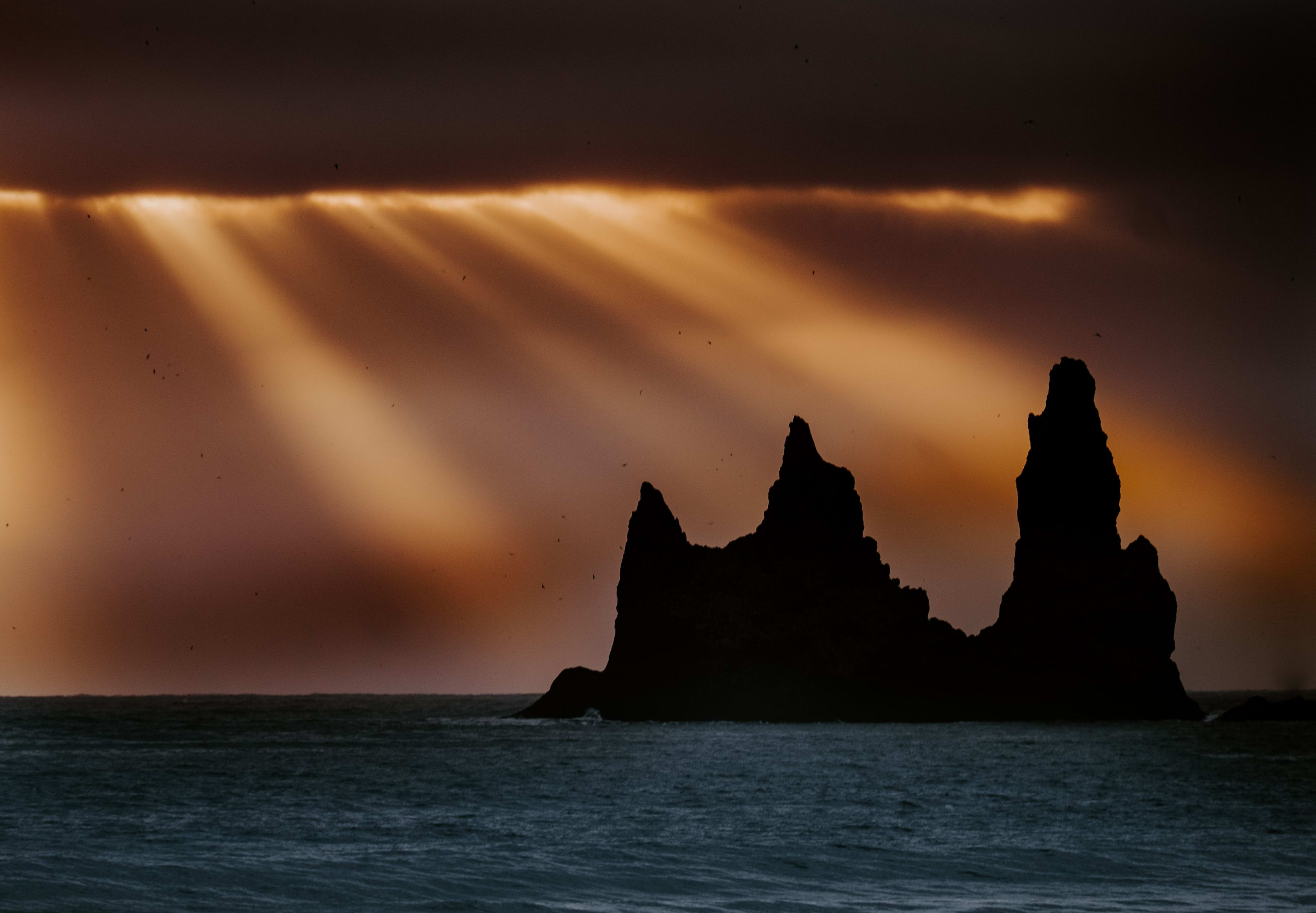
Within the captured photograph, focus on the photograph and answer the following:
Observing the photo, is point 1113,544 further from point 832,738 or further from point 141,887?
point 141,887

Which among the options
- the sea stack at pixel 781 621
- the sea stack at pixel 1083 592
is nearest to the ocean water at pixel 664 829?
the sea stack at pixel 1083 592

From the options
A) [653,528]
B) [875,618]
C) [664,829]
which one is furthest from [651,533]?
[664,829]

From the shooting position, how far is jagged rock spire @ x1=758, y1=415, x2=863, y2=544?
16962 cm

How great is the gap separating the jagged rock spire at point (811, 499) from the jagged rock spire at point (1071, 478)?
17389 millimetres

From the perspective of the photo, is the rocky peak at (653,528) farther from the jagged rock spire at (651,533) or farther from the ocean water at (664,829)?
the ocean water at (664,829)

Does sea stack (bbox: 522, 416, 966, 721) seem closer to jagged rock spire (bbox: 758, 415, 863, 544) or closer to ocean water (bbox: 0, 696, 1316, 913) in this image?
jagged rock spire (bbox: 758, 415, 863, 544)

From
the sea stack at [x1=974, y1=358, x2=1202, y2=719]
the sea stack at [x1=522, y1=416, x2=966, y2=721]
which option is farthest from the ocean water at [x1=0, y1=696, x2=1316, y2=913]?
the sea stack at [x1=522, y1=416, x2=966, y2=721]

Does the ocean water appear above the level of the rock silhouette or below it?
below

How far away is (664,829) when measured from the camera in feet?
177

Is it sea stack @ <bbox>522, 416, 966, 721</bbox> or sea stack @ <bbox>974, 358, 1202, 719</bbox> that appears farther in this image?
sea stack @ <bbox>522, 416, 966, 721</bbox>

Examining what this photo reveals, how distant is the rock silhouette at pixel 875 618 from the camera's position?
6368 inches

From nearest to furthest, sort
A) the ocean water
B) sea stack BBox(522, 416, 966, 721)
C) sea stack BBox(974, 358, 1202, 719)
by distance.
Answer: the ocean water, sea stack BBox(974, 358, 1202, 719), sea stack BBox(522, 416, 966, 721)

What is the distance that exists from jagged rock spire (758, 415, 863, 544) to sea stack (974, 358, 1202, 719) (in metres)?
17.3

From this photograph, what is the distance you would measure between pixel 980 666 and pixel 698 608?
30.1 m
